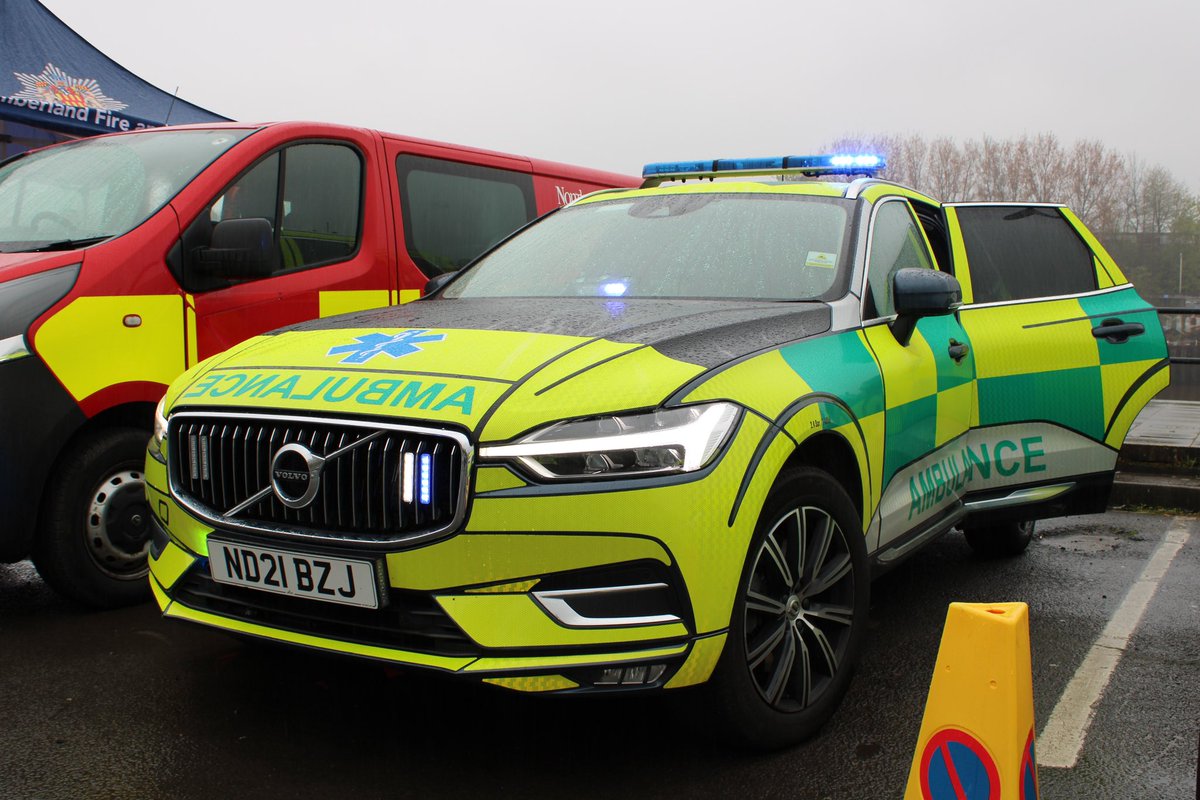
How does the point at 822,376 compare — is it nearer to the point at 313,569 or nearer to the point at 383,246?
the point at 313,569

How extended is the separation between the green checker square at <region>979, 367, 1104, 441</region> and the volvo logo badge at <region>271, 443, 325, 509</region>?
2797 mm

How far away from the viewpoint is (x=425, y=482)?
8.48 feet

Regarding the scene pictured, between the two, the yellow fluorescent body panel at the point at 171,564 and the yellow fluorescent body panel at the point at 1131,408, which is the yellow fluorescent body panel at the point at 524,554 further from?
the yellow fluorescent body panel at the point at 1131,408

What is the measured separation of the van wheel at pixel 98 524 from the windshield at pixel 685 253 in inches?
56.4

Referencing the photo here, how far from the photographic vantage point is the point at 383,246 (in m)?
5.72

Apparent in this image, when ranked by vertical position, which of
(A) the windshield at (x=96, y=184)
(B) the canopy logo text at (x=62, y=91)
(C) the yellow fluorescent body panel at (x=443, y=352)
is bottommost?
(C) the yellow fluorescent body panel at (x=443, y=352)

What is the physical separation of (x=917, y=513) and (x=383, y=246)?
3110mm

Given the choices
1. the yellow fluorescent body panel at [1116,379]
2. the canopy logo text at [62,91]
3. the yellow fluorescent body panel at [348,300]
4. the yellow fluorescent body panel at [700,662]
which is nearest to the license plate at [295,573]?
the yellow fluorescent body panel at [700,662]

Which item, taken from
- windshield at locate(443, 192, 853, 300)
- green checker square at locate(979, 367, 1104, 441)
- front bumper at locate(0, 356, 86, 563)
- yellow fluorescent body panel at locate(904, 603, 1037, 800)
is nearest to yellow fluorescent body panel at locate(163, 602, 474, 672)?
yellow fluorescent body panel at locate(904, 603, 1037, 800)

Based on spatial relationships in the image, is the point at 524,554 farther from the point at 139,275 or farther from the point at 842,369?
the point at 139,275

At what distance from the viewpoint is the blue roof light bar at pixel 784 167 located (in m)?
4.90

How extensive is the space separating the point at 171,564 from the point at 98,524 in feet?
4.45

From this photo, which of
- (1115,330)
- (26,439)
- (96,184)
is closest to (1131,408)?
(1115,330)

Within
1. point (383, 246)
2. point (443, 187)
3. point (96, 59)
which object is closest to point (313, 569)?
point (383, 246)
